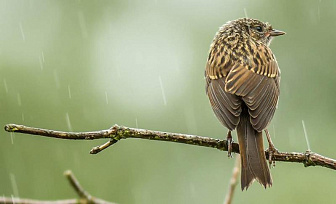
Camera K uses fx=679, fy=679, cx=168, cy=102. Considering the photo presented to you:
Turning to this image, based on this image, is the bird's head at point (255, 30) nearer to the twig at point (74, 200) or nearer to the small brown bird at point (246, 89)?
the small brown bird at point (246, 89)

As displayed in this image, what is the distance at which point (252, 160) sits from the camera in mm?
6176

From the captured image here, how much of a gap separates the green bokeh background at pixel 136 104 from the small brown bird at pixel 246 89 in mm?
5002

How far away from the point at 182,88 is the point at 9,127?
45.0ft

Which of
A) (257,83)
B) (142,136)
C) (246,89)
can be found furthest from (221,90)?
(142,136)

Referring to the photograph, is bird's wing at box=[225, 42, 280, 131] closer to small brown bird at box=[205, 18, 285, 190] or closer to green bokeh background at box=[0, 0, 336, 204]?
small brown bird at box=[205, 18, 285, 190]

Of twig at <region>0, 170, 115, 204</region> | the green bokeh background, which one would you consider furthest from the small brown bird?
the green bokeh background

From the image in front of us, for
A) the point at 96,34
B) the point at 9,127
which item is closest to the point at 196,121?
the point at 96,34

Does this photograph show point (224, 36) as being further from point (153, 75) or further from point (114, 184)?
point (153, 75)

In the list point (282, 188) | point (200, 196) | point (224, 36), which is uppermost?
point (224, 36)

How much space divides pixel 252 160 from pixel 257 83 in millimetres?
1138

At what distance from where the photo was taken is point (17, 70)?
663 inches

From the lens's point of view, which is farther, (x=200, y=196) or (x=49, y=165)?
(x=200, y=196)

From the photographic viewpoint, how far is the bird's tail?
240 inches

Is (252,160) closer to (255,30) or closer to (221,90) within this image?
(221,90)
